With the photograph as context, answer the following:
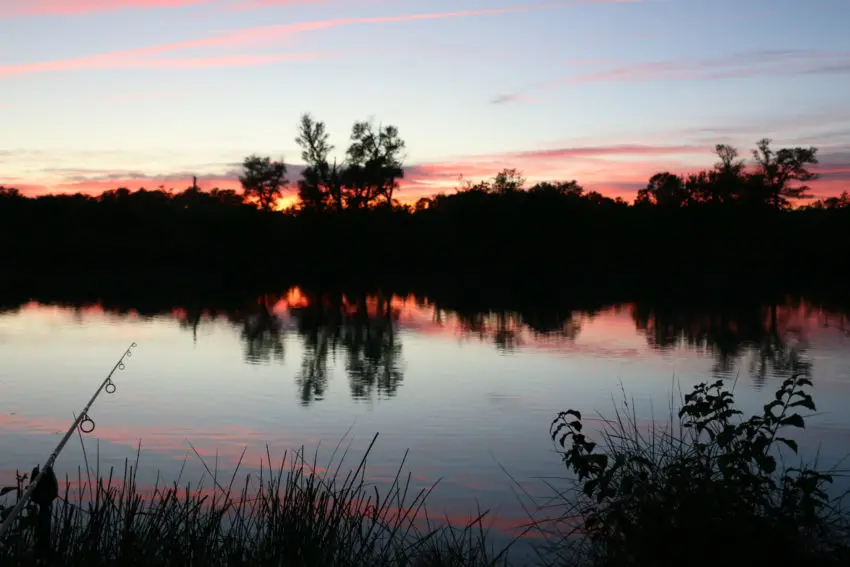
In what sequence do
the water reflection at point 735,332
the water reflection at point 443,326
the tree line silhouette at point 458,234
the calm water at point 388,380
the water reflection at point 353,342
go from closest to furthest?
the calm water at point 388,380
the water reflection at point 353,342
the water reflection at point 443,326
the water reflection at point 735,332
the tree line silhouette at point 458,234

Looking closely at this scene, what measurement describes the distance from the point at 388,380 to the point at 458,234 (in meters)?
60.7

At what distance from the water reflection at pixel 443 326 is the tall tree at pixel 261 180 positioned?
132 ft

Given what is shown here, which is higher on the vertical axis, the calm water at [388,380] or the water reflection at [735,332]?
the calm water at [388,380]

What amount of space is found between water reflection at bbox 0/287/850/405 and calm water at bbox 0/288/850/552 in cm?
13

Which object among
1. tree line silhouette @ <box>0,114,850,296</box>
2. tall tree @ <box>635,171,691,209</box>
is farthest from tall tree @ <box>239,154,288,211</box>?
tall tree @ <box>635,171,691,209</box>

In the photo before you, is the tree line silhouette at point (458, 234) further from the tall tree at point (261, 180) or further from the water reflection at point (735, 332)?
the water reflection at point (735, 332)

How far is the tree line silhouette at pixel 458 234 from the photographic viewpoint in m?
75.2

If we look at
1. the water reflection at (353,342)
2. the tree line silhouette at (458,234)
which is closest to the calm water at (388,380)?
the water reflection at (353,342)

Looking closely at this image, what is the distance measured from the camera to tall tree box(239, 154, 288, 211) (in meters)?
86.8

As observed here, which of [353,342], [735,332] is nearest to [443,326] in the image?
[353,342]

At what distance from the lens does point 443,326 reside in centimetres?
3180

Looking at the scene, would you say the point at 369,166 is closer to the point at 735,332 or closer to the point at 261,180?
the point at 261,180

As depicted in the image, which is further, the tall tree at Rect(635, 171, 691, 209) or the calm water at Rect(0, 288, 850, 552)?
the tall tree at Rect(635, 171, 691, 209)

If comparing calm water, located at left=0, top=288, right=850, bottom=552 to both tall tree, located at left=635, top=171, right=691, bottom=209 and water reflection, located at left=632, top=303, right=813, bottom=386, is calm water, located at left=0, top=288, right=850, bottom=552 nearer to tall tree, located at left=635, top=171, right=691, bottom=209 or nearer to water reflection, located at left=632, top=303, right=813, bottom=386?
water reflection, located at left=632, top=303, right=813, bottom=386
